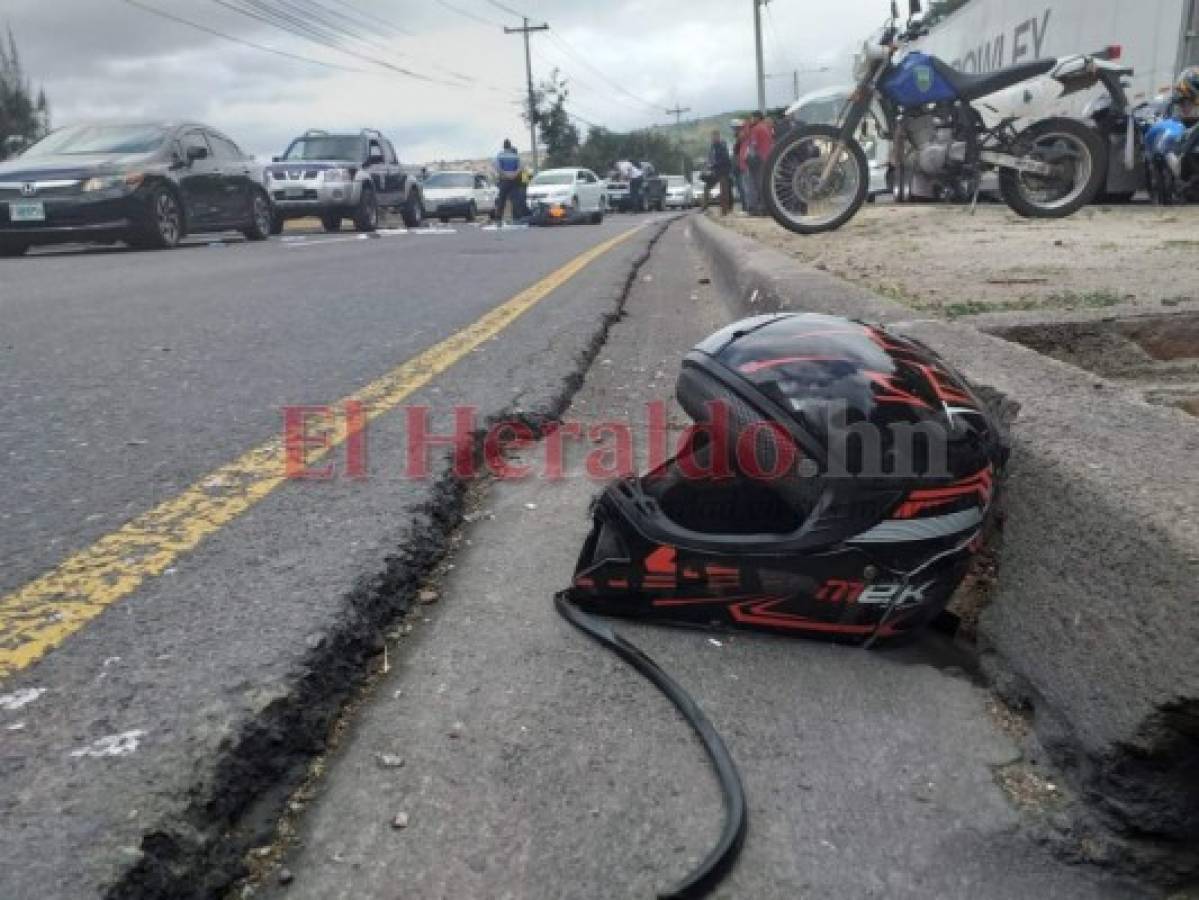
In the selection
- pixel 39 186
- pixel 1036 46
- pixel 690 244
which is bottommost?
pixel 690 244

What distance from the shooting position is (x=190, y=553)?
7.43ft

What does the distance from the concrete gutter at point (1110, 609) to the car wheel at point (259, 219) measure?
13.4 m

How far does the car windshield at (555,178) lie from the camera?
25.7 m

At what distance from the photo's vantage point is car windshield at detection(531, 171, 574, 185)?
25.7 meters

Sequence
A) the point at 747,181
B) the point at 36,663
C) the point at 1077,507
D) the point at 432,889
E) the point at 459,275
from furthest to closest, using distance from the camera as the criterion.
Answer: the point at 747,181, the point at 459,275, the point at 36,663, the point at 1077,507, the point at 432,889

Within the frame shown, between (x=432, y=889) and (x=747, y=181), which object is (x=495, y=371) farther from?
(x=747, y=181)

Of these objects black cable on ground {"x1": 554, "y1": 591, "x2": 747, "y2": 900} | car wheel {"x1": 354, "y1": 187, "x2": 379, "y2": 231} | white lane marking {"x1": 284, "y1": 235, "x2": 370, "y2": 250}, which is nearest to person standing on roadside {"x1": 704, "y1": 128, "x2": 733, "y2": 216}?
car wheel {"x1": 354, "y1": 187, "x2": 379, "y2": 231}

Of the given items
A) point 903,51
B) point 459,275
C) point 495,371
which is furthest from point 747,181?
point 495,371

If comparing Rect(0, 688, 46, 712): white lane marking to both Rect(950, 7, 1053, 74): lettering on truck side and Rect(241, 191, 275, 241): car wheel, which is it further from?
Rect(241, 191, 275, 241): car wheel

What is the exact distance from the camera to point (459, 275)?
8.27 m

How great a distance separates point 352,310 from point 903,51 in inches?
197

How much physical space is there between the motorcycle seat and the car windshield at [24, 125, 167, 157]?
8550 mm

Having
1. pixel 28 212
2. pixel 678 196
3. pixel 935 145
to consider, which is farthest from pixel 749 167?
pixel 678 196

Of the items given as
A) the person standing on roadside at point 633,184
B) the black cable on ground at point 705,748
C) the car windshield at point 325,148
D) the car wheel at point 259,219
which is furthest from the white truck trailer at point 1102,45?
the person standing on roadside at point 633,184
